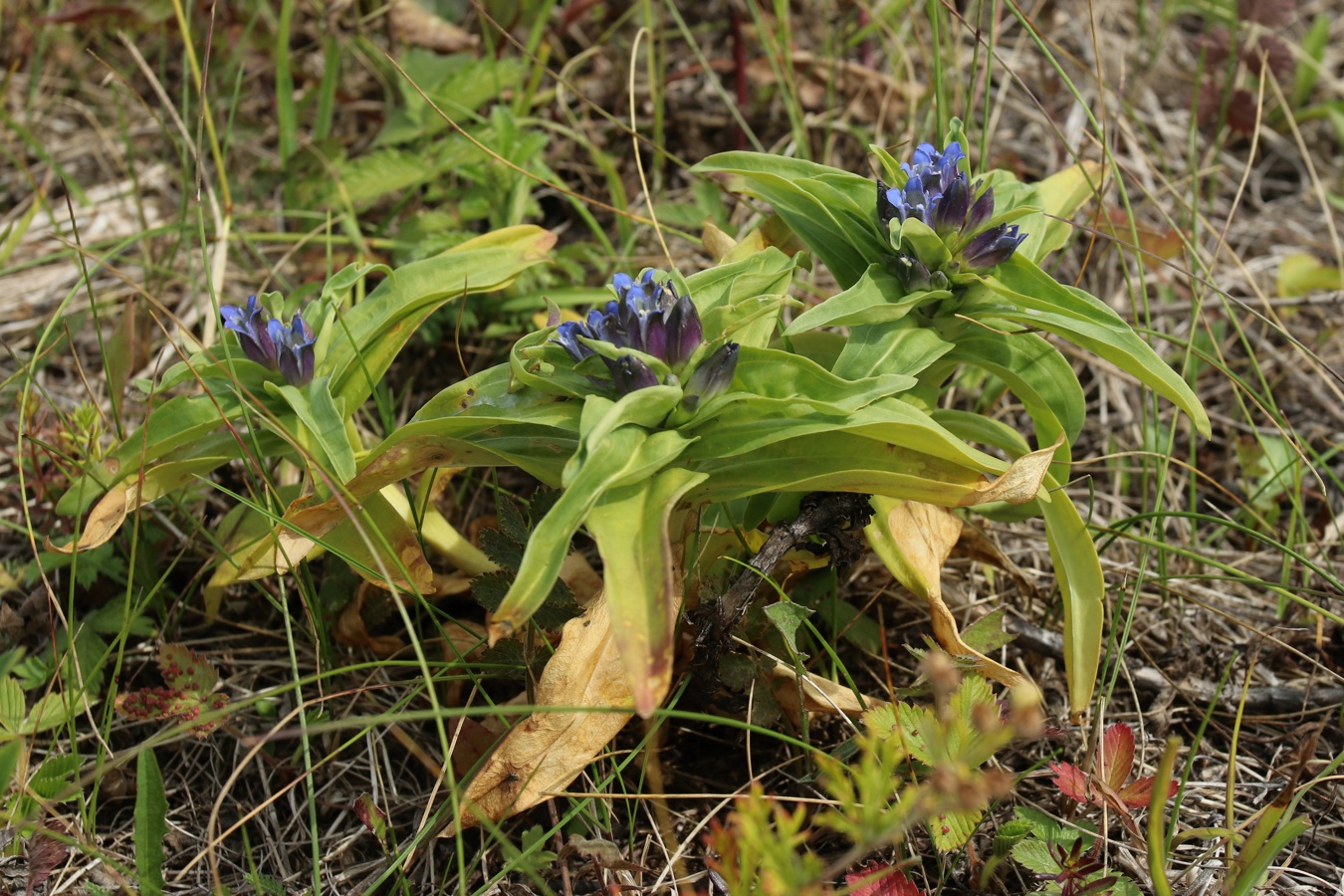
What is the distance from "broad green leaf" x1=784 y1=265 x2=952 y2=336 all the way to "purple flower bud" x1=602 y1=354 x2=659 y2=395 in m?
0.28

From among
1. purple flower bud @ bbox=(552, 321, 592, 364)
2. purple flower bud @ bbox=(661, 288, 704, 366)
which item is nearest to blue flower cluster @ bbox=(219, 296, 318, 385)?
purple flower bud @ bbox=(552, 321, 592, 364)

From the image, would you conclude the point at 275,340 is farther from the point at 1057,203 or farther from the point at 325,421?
the point at 1057,203

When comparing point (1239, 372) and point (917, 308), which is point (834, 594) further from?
point (1239, 372)

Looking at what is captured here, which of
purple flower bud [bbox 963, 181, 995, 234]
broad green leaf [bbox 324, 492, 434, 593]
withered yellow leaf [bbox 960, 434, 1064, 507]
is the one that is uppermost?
purple flower bud [bbox 963, 181, 995, 234]

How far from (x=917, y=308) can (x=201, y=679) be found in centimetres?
172

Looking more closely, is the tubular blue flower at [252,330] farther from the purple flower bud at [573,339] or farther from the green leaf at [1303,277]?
the green leaf at [1303,277]

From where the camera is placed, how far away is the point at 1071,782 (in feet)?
6.68

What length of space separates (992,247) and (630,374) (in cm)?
77

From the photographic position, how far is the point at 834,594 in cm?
238

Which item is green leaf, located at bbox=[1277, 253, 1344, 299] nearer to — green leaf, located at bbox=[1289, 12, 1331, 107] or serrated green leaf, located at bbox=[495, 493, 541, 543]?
green leaf, located at bbox=[1289, 12, 1331, 107]

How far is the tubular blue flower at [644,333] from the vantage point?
6.34ft

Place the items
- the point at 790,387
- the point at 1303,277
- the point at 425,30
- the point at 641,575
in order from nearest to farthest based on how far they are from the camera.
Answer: the point at 641,575, the point at 790,387, the point at 1303,277, the point at 425,30

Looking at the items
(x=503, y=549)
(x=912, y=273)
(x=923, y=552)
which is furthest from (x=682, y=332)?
(x=923, y=552)

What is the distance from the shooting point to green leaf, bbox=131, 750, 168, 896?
2098 millimetres
